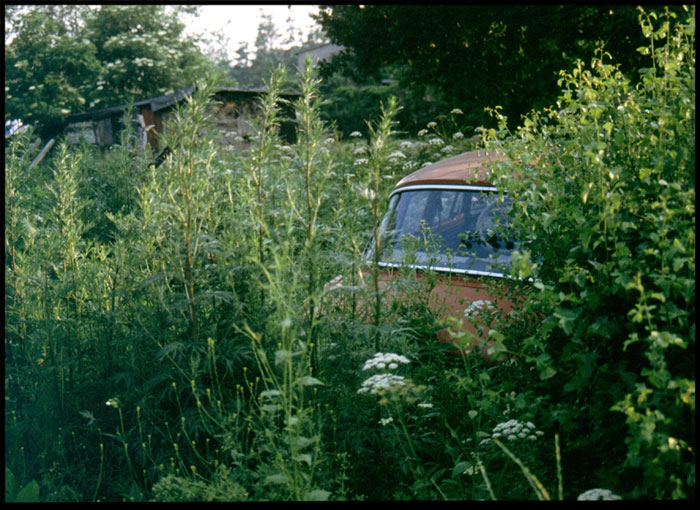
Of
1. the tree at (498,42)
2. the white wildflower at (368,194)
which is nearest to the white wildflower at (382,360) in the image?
the white wildflower at (368,194)

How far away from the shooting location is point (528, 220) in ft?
11.7

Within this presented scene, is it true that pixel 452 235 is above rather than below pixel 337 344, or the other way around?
above

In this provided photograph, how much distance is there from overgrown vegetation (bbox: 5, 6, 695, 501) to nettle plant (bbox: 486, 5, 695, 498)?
16mm

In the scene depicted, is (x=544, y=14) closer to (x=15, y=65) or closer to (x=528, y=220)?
(x=528, y=220)

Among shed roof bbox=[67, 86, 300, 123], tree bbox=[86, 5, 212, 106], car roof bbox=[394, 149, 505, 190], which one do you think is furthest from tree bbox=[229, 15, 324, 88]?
car roof bbox=[394, 149, 505, 190]

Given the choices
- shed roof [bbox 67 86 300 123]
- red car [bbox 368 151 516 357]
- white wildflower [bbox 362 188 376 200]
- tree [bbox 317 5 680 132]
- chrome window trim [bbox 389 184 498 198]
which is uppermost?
tree [bbox 317 5 680 132]

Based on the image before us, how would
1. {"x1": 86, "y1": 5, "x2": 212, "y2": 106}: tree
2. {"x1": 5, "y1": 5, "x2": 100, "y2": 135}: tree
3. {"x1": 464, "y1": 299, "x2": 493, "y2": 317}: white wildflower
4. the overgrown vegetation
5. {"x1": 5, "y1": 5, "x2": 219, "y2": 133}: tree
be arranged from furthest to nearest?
{"x1": 86, "y1": 5, "x2": 212, "y2": 106}: tree
{"x1": 5, "y1": 5, "x2": 219, "y2": 133}: tree
{"x1": 5, "y1": 5, "x2": 100, "y2": 135}: tree
{"x1": 464, "y1": 299, "x2": 493, "y2": 317}: white wildflower
the overgrown vegetation

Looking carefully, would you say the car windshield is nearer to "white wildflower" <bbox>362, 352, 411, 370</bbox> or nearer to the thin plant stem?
"white wildflower" <bbox>362, 352, 411, 370</bbox>

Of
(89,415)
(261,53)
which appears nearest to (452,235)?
(89,415)

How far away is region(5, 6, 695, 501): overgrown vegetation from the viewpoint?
2963 mm

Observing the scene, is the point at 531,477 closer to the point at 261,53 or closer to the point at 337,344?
the point at 337,344

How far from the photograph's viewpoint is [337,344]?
363cm

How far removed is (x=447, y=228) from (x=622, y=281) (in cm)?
253

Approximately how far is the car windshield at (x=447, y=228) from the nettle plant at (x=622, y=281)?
0.89 meters
